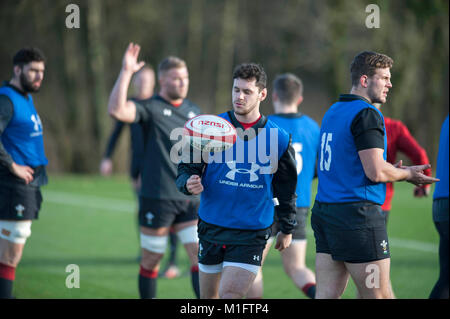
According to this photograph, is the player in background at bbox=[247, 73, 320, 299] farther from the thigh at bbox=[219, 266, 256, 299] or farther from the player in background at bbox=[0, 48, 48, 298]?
the player in background at bbox=[0, 48, 48, 298]

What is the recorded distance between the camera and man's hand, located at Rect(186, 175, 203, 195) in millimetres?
3707

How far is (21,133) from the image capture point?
518 cm

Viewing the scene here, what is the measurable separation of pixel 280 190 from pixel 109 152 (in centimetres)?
444

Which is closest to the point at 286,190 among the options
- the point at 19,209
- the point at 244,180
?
the point at 244,180

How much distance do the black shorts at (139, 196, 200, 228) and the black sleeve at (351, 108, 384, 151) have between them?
7.58ft

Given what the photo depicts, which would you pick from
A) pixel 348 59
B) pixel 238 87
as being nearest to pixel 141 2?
pixel 348 59

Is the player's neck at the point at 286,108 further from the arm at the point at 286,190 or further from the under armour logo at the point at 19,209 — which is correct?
the under armour logo at the point at 19,209

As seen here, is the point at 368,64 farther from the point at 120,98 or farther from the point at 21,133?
the point at 21,133

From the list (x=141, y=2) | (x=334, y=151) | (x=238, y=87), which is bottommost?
(x=334, y=151)

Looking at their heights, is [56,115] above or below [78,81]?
below

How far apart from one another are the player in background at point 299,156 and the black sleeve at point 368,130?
67.8 inches

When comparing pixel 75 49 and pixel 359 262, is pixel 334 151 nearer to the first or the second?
pixel 359 262

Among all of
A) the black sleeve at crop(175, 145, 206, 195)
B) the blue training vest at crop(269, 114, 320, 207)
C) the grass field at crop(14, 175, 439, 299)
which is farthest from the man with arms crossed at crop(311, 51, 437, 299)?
the grass field at crop(14, 175, 439, 299)
